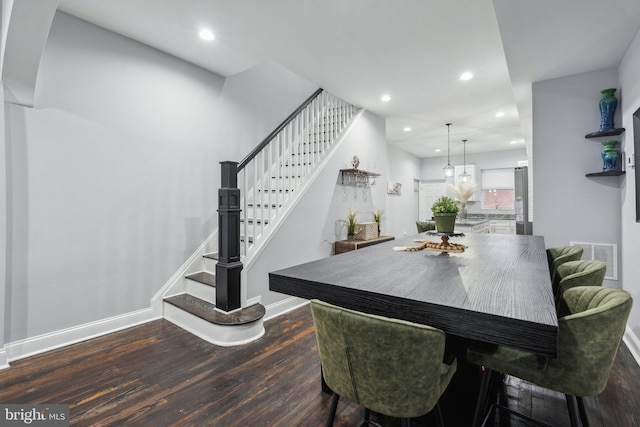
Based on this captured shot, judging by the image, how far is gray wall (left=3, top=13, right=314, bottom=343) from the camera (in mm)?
2467

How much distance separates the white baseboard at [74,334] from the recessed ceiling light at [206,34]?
279cm

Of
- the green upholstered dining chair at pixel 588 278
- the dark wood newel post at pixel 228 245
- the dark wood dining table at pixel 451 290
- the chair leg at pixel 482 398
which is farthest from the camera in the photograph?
the dark wood newel post at pixel 228 245

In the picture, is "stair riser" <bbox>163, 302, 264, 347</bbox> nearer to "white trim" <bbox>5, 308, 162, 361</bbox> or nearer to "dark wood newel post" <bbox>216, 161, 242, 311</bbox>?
"dark wood newel post" <bbox>216, 161, 242, 311</bbox>

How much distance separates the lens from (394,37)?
9.68 feet

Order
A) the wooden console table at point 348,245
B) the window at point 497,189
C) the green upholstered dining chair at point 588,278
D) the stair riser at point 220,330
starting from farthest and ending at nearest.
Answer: the window at point 497,189 < the wooden console table at point 348,245 < the stair riser at point 220,330 < the green upholstered dining chair at point 588,278

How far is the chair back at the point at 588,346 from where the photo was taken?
1.06m

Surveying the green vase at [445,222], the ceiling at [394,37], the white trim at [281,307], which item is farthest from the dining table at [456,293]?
the ceiling at [394,37]

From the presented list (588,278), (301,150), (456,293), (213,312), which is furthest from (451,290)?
(301,150)

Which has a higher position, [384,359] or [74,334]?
[384,359]

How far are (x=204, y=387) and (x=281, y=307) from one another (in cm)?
150

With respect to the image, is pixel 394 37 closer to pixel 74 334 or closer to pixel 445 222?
pixel 445 222

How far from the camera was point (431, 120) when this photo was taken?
5.73 metres

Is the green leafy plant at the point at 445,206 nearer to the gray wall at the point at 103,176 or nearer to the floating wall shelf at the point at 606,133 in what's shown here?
the floating wall shelf at the point at 606,133

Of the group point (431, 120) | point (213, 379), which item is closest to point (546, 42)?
point (431, 120)
